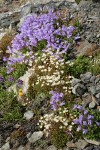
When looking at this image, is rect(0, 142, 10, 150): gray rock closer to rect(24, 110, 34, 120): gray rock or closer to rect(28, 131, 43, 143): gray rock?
rect(28, 131, 43, 143): gray rock

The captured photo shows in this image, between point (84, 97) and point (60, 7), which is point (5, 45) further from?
point (84, 97)

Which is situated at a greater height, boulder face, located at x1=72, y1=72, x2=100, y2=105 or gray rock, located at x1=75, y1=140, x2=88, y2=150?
boulder face, located at x1=72, y1=72, x2=100, y2=105

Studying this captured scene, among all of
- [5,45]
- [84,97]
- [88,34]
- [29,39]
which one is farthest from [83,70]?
[5,45]

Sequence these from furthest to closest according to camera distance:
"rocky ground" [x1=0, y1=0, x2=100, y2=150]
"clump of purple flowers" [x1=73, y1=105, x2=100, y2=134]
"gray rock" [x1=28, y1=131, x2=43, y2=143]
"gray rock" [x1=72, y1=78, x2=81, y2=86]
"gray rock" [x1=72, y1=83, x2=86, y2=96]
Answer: "gray rock" [x1=72, y1=78, x2=81, y2=86] < "gray rock" [x1=72, y1=83, x2=86, y2=96] < "gray rock" [x1=28, y1=131, x2=43, y2=143] < "rocky ground" [x1=0, y1=0, x2=100, y2=150] < "clump of purple flowers" [x1=73, y1=105, x2=100, y2=134]

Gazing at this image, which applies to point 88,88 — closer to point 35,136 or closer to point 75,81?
Answer: point 75,81

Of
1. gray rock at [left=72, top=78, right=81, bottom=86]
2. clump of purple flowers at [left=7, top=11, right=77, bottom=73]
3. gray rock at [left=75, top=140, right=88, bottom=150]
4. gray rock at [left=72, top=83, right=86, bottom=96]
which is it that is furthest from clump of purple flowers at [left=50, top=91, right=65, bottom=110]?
clump of purple flowers at [left=7, top=11, right=77, bottom=73]

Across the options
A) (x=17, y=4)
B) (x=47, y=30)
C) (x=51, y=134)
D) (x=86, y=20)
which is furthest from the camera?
(x=17, y=4)

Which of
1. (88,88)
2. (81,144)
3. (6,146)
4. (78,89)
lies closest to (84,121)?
(81,144)
